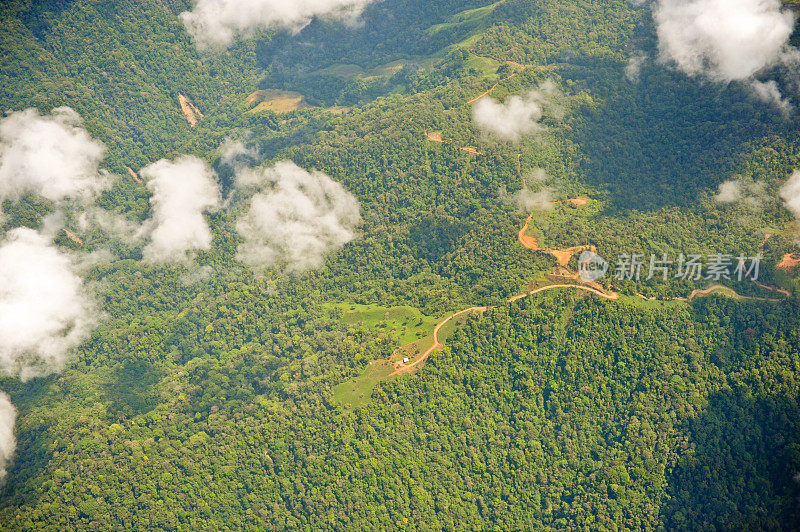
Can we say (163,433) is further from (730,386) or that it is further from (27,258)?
(730,386)

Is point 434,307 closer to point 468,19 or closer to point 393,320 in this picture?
point 393,320

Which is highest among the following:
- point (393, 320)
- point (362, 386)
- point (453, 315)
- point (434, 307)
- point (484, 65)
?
point (484, 65)

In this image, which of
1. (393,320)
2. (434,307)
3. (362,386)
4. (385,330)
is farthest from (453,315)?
(362,386)

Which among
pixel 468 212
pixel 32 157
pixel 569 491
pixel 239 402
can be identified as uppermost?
pixel 32 157

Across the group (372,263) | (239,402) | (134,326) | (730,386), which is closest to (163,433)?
(239,402)

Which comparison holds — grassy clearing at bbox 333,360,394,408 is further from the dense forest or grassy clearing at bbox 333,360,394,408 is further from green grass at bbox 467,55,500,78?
green grass at bbox 467,55,500,78

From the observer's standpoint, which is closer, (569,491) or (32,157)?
(569,491)

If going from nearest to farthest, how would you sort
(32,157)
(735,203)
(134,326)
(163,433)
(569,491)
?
(569,491), (163,433), (735,203), (134,326), (32,157)

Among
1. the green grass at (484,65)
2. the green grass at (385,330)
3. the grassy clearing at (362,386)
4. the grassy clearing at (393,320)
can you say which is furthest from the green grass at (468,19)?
the grassy clearing at (362,386)

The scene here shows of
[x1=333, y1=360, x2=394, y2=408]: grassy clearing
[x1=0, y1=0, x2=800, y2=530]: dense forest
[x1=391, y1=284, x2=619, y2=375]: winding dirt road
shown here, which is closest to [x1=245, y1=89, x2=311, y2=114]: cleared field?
[x1=0, y1=0, x2=800, y2=530]: dense forest
